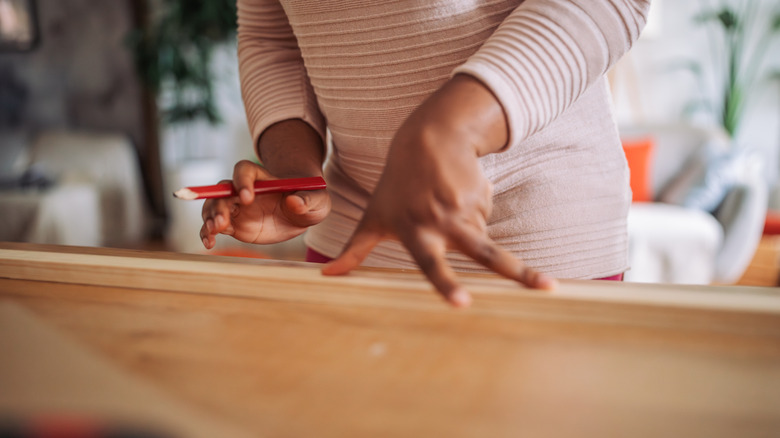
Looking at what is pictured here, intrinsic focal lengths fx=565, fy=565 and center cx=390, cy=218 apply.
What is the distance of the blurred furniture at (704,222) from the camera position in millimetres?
2500

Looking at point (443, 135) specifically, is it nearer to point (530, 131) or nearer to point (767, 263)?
point (530, 131)

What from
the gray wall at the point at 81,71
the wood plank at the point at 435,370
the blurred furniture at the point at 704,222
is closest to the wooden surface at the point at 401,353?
the wood plank at the point at 435,370

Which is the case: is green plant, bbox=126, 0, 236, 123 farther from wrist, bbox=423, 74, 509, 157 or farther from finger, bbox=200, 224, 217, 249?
wrist, bbox=423, 74, 509, 157

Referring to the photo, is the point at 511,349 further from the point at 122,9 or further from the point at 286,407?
the point at 122,9

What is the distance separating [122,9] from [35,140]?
115 centimetres

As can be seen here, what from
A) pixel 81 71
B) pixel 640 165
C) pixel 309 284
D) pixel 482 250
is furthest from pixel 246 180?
pixel 81 71

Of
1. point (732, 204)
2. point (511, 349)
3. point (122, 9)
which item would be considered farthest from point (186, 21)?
point (511, 349)

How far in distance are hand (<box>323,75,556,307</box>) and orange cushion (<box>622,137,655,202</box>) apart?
265 centimetres

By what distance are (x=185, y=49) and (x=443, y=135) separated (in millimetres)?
3981

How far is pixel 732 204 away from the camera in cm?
262

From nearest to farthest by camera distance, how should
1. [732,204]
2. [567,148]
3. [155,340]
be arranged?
[155,340] < [567,148] < [732,204]

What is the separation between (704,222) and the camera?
2578 mm

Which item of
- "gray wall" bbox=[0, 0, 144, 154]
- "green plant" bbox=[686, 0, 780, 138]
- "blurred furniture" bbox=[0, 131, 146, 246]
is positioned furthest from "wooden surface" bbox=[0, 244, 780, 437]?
"gray wall" bbox=[0, 0, 144, 154]

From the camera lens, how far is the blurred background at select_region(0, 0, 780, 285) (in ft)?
8.79
